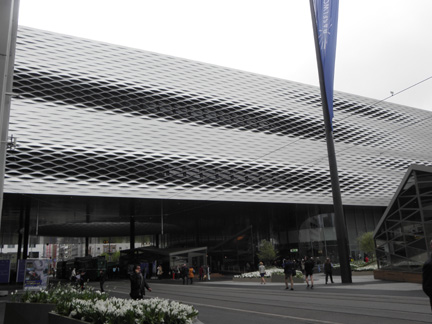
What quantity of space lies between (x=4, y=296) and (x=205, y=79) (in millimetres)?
26368

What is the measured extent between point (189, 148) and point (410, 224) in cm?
2177

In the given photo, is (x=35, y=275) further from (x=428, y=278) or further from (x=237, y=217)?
(x=237, y=217)

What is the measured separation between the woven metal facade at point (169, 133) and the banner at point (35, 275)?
34.1 feet

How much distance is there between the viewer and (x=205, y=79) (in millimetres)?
40219

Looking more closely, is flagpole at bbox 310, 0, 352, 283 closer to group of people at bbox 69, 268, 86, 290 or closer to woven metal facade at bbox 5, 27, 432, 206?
group of people at bbox 69, 268, 86, 290

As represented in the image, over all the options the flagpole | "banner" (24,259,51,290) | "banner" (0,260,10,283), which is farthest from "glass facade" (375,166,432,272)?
"banner" (0,260,10,283)

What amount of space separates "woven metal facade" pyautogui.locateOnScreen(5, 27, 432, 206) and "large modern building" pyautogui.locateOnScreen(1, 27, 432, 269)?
0.36ft

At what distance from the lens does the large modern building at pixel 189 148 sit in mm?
31250

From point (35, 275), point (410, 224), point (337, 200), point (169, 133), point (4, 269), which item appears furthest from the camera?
point (169, 133)

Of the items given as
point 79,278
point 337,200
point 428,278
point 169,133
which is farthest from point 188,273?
point 428,278

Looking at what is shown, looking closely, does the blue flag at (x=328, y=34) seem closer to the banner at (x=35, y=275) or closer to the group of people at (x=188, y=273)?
the group of people at (x=188, y=273)

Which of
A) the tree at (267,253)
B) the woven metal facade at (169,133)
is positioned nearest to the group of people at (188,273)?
the woven metal facade at (169,133)

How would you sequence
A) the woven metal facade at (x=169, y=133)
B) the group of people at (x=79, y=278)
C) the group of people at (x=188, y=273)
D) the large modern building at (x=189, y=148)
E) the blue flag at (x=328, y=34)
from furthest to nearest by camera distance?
the large modern building at (x=189, y=148), the group of people at (x=188, y=273), the woven metal facade at (x=169, y=133), the group of people at (x=79, y=278), the blue flag at (x=328, y=34)

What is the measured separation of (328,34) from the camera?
64.1 ft
